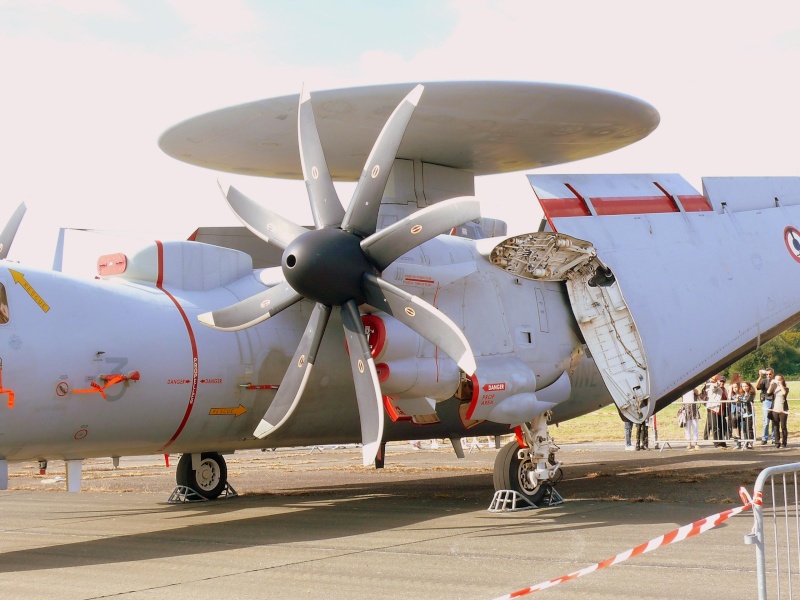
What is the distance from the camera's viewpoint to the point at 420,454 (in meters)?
28.9

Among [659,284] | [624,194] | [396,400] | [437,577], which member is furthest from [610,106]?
[437,577]

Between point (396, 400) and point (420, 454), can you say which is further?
point (420, 454)

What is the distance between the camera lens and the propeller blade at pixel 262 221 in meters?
12.8

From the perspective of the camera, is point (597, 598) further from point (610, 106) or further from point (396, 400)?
point (610, 106)

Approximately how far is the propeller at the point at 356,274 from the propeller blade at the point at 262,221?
2.29 ft

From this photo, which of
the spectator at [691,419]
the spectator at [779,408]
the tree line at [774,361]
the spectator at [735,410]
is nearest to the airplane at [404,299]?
the spectator at [779,408]

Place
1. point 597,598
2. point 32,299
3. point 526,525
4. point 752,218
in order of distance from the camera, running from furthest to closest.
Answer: point 752,218 → point 526,525 → point 32,299 → point 597,598

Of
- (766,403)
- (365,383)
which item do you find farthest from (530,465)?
(766,403)

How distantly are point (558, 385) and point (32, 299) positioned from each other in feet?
24.9

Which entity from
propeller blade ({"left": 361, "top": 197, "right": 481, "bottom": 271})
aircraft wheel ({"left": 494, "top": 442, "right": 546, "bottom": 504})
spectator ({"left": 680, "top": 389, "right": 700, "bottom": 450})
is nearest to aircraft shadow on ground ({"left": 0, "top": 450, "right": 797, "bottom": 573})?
aircraft wheel ({"left": 494, "top": 442, "right": 546, "bottom": 504})

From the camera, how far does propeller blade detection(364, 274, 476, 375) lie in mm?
10945

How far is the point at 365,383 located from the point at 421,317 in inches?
44.9

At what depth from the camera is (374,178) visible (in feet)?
38.6

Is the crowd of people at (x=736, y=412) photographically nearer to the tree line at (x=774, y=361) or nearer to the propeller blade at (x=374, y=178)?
the propeller blade at (x=374, y=178)
